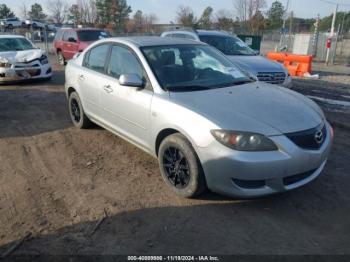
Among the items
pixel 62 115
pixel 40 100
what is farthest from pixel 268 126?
pixel 40 100

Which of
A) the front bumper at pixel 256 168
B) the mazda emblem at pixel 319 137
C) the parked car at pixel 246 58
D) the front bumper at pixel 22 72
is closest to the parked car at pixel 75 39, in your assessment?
the front bumper at pixel 22 72

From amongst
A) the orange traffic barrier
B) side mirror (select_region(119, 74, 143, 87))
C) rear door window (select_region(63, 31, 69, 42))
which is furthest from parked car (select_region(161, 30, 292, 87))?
rear door window (select_region(63, 31, 69, 42))

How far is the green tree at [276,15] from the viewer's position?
57.1 m

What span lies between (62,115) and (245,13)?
119 feet

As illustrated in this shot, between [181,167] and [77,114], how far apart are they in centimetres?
320

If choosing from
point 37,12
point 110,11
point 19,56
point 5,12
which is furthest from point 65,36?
point 37,12

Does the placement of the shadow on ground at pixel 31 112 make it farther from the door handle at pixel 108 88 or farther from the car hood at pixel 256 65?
the car hood at pixel 256 65

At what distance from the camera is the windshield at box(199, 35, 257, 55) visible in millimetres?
9870

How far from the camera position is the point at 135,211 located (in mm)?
3732

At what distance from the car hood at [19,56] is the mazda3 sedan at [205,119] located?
656cm

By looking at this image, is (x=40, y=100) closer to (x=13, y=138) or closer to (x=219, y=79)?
(x=13, y=138)

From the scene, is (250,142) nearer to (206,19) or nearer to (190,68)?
(190,68)

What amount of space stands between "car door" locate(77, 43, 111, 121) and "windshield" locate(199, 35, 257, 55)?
493 cm

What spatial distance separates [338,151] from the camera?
5.37 meters
